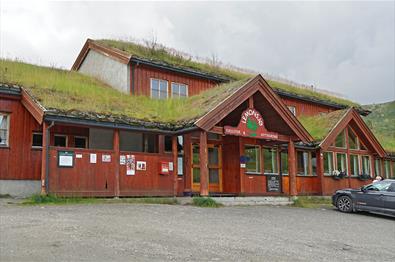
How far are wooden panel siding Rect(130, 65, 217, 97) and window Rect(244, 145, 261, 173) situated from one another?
5.49 metres

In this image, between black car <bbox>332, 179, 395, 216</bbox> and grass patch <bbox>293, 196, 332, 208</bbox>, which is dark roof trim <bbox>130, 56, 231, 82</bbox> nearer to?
grass patch <bbox>293, 196, 332, 208</bbox>

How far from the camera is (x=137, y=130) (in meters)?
16.5

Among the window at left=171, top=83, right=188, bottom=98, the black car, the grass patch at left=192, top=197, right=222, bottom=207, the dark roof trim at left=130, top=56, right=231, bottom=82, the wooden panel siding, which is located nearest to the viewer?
the grass patch at left=192, top=197, right=222, bottom=207

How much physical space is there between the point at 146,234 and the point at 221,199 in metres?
7.71

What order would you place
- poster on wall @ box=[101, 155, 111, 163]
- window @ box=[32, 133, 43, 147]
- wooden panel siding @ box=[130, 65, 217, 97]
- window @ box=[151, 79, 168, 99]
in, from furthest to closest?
window @ box=[151, 79, 168, 99], wooden panel siding @ box=[130, 65, 217, 97], window @ box=[32, 133, 43, 147], poster on wall @ box=[101, 155, 111, 163]

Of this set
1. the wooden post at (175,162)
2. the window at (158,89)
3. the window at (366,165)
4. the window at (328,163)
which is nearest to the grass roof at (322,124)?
the window at (328,163)

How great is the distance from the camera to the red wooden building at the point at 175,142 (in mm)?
15547

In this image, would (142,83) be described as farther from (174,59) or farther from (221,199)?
(221,199)

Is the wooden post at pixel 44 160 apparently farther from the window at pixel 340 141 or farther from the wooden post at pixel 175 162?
A: the window at pixel 340 141

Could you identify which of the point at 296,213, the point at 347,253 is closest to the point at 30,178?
the point at 296,213

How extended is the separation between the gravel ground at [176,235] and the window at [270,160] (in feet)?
22.6

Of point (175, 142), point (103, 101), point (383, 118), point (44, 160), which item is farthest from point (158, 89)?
point (383, 118)

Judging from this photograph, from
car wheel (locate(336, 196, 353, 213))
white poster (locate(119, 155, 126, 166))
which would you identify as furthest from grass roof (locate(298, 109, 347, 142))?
white poster (locate(119, 155, 126, 166))

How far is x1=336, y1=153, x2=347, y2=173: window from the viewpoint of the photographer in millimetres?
24594
